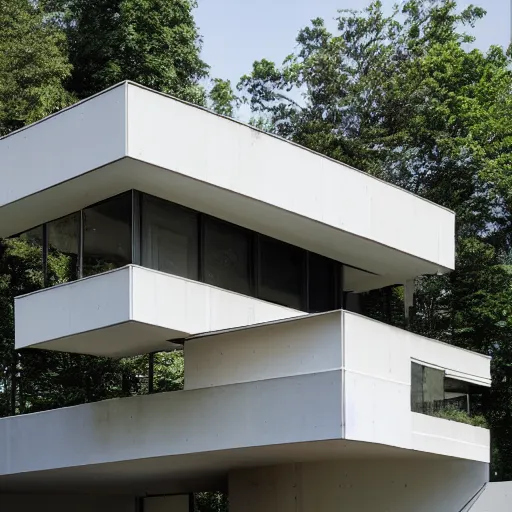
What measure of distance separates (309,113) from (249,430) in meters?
21.0

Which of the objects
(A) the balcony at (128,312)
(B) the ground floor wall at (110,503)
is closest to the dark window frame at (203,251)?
(A) the balcony at (128,312)

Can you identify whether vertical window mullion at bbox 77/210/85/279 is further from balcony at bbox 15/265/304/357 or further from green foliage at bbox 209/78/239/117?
green foliage at bbox 209/78/239/117

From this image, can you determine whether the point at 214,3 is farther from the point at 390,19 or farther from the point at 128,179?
the point at 128,179

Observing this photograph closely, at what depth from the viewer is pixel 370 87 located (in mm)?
31484

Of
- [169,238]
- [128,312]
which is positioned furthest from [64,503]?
[128,312]

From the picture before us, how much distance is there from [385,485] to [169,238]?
509cm

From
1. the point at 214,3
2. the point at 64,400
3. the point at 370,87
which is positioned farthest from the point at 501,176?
the point at 214,3

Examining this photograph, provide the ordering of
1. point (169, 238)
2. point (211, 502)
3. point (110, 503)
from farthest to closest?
1. point (211, 502)
2. point (110, 503)
3. point (169, 238)

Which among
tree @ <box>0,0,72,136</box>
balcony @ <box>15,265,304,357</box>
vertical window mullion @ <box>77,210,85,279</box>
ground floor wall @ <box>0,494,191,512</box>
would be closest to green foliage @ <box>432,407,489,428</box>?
balcony @ <box>15,265,304,357</box>

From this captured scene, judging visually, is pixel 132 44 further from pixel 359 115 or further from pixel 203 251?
pixel 203 251

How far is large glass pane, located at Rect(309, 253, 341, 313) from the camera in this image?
55.1 ft

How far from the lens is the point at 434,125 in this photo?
1167 inches

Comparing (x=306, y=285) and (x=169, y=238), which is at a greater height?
(x=169, y=238)

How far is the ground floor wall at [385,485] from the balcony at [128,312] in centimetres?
266
